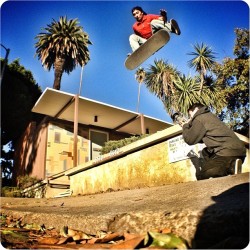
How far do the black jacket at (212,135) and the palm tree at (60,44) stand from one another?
56.2 feet

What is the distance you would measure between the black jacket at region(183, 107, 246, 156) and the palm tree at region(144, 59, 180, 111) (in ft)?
45.7

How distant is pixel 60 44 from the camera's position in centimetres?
2064

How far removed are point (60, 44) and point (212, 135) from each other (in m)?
19.6

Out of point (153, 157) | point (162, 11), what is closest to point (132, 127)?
point (153, 157)

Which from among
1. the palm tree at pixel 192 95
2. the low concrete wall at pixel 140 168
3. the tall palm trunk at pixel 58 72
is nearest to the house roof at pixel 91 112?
the palm tree at pixel 192 95

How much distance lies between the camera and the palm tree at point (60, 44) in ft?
66.0

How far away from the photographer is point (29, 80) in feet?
67.0

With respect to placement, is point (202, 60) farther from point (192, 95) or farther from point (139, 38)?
point (139, 38)

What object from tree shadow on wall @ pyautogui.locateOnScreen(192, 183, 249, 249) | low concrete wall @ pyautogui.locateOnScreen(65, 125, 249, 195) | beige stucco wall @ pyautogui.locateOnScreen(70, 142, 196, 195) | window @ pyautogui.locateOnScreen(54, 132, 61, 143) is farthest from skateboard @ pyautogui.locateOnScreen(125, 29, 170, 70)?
window @ pyautogui.locateOnScreen(54, 132, 61, 143)

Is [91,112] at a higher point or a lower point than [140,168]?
higher

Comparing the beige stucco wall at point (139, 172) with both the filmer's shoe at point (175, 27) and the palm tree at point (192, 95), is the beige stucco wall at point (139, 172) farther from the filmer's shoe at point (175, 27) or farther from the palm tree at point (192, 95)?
the palm tree at point (192, 95)

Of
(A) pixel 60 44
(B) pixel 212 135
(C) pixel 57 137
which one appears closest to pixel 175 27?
(B) pixel 212 135

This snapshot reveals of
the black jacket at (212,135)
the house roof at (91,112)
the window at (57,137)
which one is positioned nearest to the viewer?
the black jacket at (212,135)

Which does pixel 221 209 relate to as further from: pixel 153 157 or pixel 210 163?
pixel 153 157
